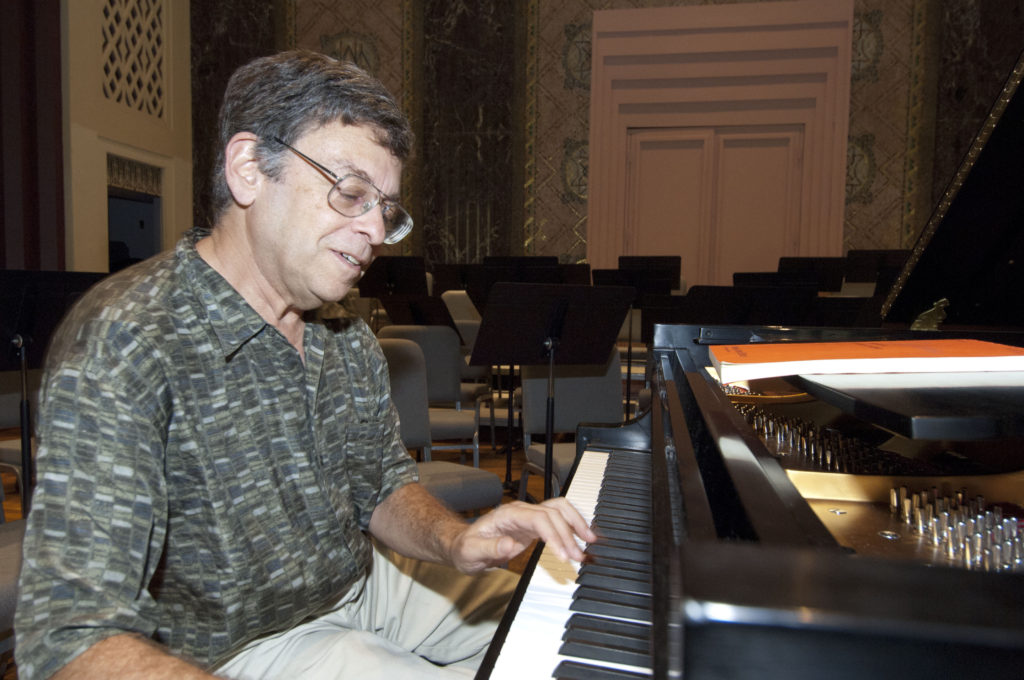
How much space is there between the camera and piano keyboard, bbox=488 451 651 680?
0.83 m

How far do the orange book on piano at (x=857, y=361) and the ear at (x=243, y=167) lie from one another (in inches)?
31.2

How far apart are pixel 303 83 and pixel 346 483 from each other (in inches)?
29.5

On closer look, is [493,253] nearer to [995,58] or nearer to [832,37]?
[832,37]

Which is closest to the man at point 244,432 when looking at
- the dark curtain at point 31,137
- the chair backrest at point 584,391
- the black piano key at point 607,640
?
the black piano key at point 607,640

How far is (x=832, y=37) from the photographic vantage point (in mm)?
8125

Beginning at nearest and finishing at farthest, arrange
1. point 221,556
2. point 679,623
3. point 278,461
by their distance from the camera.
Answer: point 679,623, point 221,556, point 278,461

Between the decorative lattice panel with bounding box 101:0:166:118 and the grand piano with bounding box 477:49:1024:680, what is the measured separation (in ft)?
24.1

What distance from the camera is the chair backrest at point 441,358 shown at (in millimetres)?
4336

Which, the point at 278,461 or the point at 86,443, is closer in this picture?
the point at 86,443

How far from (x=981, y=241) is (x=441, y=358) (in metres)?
2.92

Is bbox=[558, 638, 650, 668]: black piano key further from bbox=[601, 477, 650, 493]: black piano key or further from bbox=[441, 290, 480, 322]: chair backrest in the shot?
bbox=[441, 290, 480, 322]: chair backrest

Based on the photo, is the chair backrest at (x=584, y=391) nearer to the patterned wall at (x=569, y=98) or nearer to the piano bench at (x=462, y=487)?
the piano bench at (x=462, y=487)

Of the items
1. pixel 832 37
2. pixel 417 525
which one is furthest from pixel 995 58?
pixel 417 525

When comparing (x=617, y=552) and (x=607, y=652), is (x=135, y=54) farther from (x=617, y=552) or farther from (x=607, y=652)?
(x=607, y=652)
